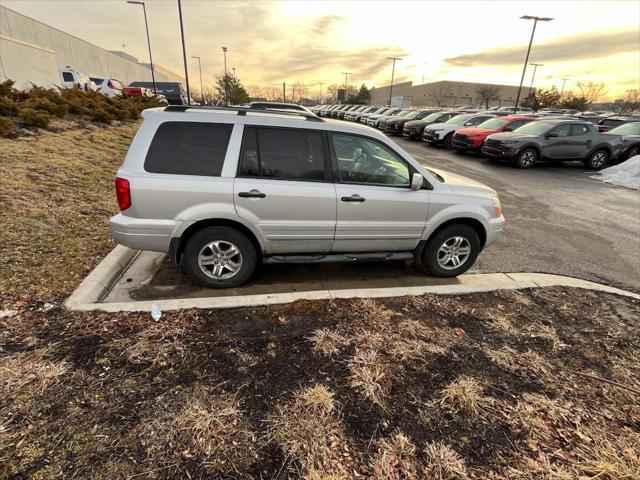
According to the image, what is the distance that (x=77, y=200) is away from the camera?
577 centimetres

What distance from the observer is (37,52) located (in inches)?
1312

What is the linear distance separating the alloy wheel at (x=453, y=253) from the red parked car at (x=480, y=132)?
12.5 metres

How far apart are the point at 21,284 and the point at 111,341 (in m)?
1.44

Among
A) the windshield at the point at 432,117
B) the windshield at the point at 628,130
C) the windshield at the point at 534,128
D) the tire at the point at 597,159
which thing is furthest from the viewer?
the windshield at the point at 432,117

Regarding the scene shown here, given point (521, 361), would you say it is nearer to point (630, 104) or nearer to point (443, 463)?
point (443, 463)

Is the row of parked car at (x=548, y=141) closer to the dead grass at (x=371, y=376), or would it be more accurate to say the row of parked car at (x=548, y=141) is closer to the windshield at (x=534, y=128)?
the windshield at (x=534, y=128)

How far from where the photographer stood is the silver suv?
135 inches

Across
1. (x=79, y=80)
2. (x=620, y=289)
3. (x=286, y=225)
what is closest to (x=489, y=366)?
(x=286, y=225)

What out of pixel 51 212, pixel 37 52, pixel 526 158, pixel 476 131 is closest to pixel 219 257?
pixel 51 212

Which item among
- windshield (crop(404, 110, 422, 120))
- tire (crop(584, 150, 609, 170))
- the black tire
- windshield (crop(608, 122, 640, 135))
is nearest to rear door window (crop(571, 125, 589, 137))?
tire (crop(584, 150, 609, 170))

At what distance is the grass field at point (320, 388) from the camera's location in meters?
1.95

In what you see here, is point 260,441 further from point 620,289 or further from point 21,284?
point 620,289

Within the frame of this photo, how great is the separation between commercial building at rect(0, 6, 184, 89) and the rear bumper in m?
32.7

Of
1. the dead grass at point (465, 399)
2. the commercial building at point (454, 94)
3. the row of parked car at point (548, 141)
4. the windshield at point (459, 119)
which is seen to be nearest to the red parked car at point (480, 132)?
the row of parked car at point (548, 141)
